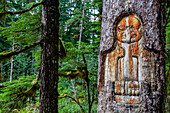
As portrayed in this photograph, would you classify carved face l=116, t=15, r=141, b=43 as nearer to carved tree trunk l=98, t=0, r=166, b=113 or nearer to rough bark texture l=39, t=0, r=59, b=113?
carved tree trunk l=98, t=0, r=166, b=113

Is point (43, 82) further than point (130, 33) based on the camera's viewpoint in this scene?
Yes

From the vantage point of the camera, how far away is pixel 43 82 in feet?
11.0

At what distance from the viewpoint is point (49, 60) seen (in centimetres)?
342

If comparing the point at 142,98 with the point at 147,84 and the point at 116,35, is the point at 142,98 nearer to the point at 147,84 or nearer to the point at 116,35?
the point at 147,84

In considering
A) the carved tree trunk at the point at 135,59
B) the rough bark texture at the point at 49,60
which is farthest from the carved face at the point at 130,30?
the rough bark texture at the point at 49,60

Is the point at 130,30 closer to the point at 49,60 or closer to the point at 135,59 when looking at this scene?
the point at 135,59

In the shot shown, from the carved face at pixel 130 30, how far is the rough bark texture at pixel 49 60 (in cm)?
223

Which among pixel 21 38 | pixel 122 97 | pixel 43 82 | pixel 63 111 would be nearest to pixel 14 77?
pixel 63 111

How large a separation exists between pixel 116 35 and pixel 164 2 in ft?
2.34

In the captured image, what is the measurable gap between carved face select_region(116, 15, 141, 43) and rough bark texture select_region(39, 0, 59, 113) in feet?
7.33

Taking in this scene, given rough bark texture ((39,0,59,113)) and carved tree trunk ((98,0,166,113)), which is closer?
carved tree trunk ((98,0,166,113))

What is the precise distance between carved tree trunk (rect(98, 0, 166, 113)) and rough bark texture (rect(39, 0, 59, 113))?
201cm

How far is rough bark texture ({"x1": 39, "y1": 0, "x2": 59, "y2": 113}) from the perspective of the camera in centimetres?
336

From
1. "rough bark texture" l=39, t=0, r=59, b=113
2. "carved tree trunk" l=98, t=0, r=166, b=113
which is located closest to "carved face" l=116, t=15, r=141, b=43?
"carved tree trunk" l=98, t=0, r=166, b=113
